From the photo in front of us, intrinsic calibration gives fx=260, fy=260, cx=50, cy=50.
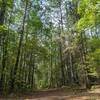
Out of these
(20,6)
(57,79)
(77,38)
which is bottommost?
(57,79)

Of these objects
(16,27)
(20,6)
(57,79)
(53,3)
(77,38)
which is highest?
(53,3)

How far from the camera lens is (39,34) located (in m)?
38.7

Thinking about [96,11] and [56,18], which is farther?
[56,18]

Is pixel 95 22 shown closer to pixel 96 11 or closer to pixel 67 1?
pixel 96 11

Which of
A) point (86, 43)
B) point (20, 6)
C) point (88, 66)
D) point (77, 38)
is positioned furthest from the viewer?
point (86, 43)

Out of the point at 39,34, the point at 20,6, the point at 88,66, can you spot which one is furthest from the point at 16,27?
the point at 88,66

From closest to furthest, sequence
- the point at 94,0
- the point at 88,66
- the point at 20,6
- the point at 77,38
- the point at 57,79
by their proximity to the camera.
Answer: the point at 94,0 < the point at 88,66 < the point at 77,38 < the point at 20,6 < the point at 57,79

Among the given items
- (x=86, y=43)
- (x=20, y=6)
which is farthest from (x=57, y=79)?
(x=20, y=6)

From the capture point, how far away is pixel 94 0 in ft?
45.1

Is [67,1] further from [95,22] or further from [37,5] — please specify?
[95,22]

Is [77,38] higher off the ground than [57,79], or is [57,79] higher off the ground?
[77,38]

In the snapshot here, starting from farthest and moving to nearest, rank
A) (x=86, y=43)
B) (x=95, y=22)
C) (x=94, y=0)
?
(x=86, y=43), (x=95, y=22), (x=94, y=0)

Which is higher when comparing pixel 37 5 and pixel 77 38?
pixel 37 5

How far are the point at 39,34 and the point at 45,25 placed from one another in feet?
5.28
